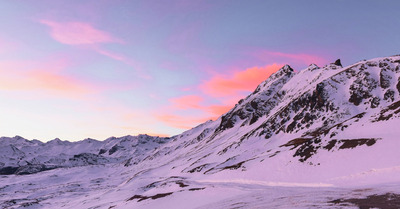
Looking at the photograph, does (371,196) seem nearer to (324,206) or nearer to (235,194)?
(324,206)

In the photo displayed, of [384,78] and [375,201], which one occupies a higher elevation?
[384,78]

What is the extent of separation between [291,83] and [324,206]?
17726 centimetres

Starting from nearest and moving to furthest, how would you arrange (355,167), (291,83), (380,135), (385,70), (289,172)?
1. (355,167)
2. (380,135)
3. (289,172)
4. (385,70)
5. (291,83)

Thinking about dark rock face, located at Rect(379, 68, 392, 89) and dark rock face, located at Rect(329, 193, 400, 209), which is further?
dark rock face, located at Rect(379, 68, 392, 89)

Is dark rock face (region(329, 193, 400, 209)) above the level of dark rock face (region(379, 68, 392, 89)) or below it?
below

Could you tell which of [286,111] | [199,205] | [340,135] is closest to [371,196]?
[199,205]

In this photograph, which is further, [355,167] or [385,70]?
[385,70]

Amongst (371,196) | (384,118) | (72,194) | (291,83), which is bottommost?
(72,194)

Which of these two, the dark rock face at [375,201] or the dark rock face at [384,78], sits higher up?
the dark rock face at [384,78]

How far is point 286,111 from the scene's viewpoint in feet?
404

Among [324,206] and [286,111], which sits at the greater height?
[286,111]

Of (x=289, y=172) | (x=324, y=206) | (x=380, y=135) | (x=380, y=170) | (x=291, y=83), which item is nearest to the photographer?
(x=324, y=206)

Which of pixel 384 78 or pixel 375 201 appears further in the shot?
pixel 384 78

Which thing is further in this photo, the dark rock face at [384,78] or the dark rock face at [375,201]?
the dark rock face at [384,78]
